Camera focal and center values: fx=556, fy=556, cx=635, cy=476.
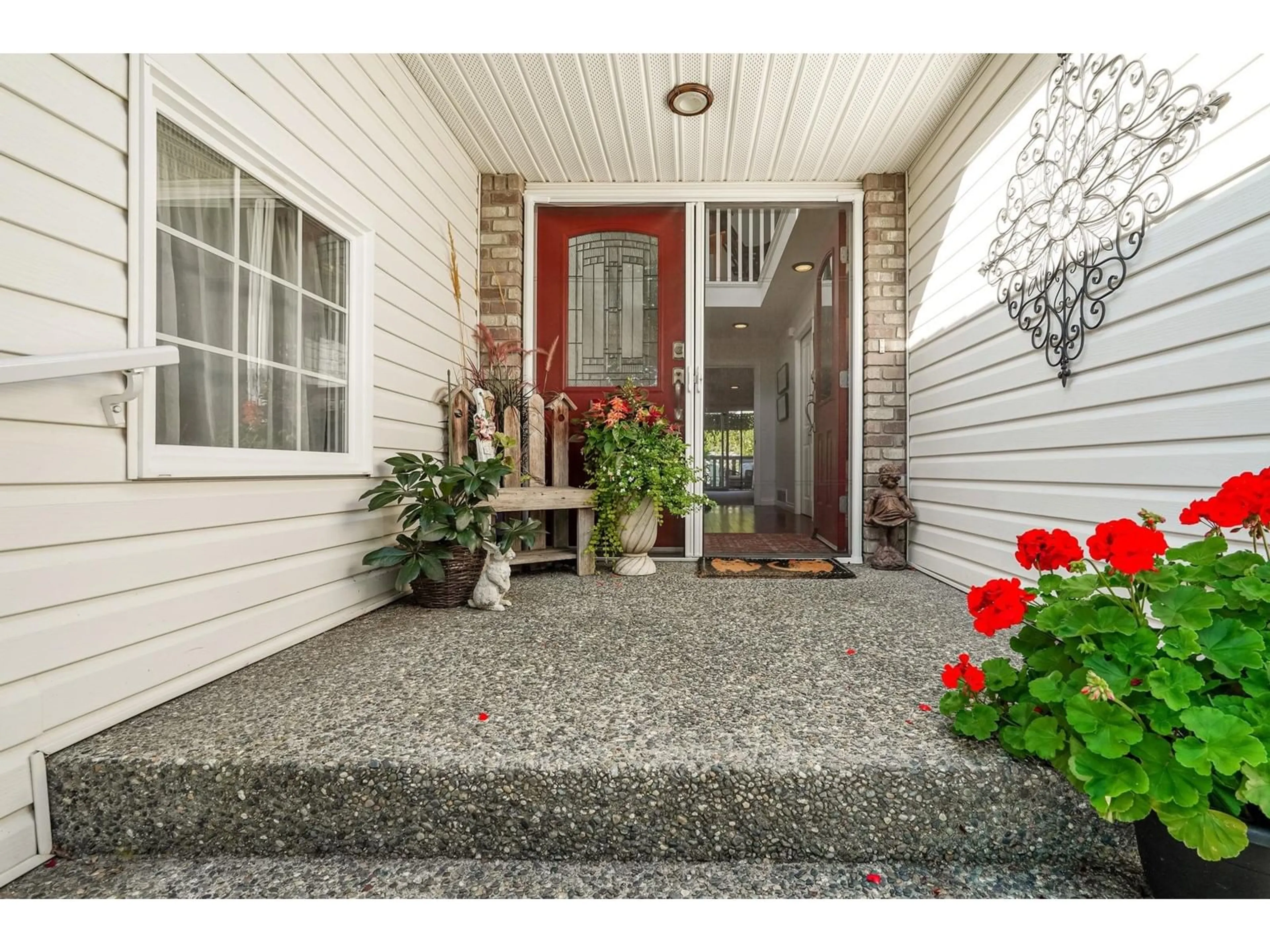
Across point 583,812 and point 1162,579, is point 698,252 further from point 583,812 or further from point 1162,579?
point 583,812

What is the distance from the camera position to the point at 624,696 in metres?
1.29

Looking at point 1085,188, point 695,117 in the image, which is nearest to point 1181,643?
point 1085,188

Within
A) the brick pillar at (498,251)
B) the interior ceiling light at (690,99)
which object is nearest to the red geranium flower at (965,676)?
the interior ceiling light at (690,99)

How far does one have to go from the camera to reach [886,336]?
10.2 ft

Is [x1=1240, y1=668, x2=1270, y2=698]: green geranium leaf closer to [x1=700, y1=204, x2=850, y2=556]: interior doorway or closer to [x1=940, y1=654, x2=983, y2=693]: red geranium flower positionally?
[x1=940, y1=654, x2=983, y2=693]: red geranium flower

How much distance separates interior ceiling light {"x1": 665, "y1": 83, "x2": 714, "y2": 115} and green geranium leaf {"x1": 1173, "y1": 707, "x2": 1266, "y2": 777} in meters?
2.63

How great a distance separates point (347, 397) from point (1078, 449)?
8.03ft

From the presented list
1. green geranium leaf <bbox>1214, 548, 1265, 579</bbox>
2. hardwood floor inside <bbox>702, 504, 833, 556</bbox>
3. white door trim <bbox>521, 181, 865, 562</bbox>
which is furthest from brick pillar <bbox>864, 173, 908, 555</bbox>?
green geranium leaf <bbox>1214, 548, 1265, 579</bbox>

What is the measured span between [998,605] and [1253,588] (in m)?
0.33

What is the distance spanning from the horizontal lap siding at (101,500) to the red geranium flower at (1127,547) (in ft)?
5.89

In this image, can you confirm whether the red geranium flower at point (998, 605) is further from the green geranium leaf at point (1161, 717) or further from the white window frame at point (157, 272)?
the white window frame at point (157, 272)

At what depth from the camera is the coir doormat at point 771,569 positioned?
2.74m

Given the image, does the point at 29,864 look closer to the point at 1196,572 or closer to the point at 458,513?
the point at 458,513

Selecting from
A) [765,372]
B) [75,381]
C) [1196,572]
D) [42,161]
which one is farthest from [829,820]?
[765,372]
